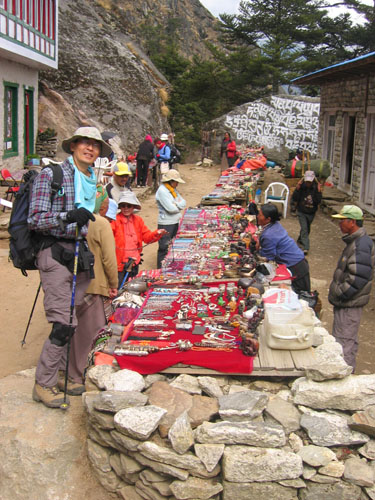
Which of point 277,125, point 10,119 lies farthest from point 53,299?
point 277,125

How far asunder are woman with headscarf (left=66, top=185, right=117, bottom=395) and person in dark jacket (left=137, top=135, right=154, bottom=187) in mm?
12095

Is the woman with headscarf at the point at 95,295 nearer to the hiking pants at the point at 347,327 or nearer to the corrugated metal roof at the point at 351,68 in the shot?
the hiking pants at the point at 347,327

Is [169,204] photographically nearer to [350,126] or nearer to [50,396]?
[50,396]

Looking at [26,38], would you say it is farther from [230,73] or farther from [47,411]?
[230,73]

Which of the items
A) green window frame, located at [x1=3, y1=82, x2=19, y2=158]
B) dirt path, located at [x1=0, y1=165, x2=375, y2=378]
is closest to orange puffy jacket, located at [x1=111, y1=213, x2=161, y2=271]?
dirt path, located at [x1=0, y1=165, x2=375, y2=378]

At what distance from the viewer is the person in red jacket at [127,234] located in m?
6.63

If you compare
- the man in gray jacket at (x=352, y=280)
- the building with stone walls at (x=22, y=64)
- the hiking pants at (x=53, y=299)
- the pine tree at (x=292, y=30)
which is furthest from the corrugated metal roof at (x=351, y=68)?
the pine tree at (x=292, y=30)

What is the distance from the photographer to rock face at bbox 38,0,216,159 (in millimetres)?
20844

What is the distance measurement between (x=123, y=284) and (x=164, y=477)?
10.7 ft

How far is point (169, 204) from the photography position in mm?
8547

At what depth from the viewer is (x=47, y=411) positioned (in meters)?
4.23

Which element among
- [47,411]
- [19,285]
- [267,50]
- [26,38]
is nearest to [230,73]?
[267,50]

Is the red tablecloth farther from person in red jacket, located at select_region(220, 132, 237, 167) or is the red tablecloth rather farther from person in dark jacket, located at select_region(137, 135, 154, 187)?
person in red jacket, located at select_region(220, 132, 237, 167)

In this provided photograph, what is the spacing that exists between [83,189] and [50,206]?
0.33 meters
